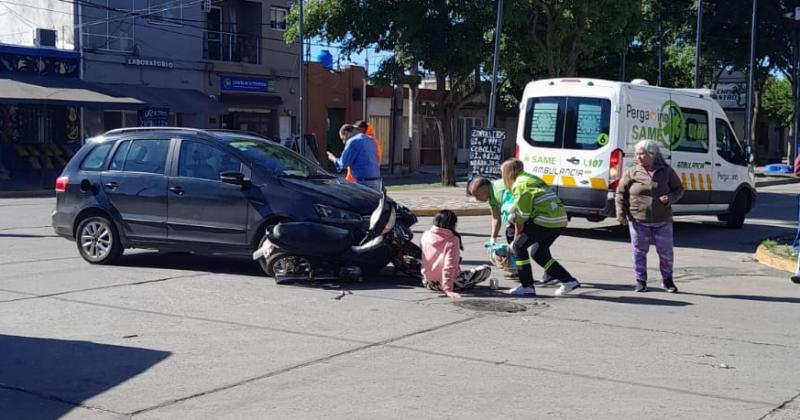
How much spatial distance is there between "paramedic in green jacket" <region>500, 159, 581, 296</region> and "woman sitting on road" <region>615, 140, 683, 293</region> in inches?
36.6

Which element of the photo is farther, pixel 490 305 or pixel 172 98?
pixel 172 98

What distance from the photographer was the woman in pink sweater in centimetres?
984

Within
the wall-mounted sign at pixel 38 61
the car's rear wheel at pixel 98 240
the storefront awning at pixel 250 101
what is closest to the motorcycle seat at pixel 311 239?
the car's rear wheel at pixel 98 240

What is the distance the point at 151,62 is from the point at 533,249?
28.9 meters

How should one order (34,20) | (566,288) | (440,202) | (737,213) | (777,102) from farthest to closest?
(777,102), (34,20), (440,202), (737,213), (566,288)

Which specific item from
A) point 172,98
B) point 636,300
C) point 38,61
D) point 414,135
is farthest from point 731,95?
point 636,300

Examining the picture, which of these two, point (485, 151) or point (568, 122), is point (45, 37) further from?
point (568, 122)

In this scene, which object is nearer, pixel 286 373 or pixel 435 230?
pixel 286 373

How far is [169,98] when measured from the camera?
35.4m

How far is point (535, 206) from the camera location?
382 inches

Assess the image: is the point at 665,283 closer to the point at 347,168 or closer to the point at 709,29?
the point at 347,168

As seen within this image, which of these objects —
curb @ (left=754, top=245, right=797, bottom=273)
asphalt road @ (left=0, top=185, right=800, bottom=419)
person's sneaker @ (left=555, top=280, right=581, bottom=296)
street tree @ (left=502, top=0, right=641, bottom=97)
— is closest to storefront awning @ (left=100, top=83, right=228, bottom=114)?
street tree @ (left=502, top=0, right=641, bottom=97)

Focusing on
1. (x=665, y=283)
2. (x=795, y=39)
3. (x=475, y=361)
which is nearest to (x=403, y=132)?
(x=795, y=39)

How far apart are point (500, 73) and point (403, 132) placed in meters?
16.9
